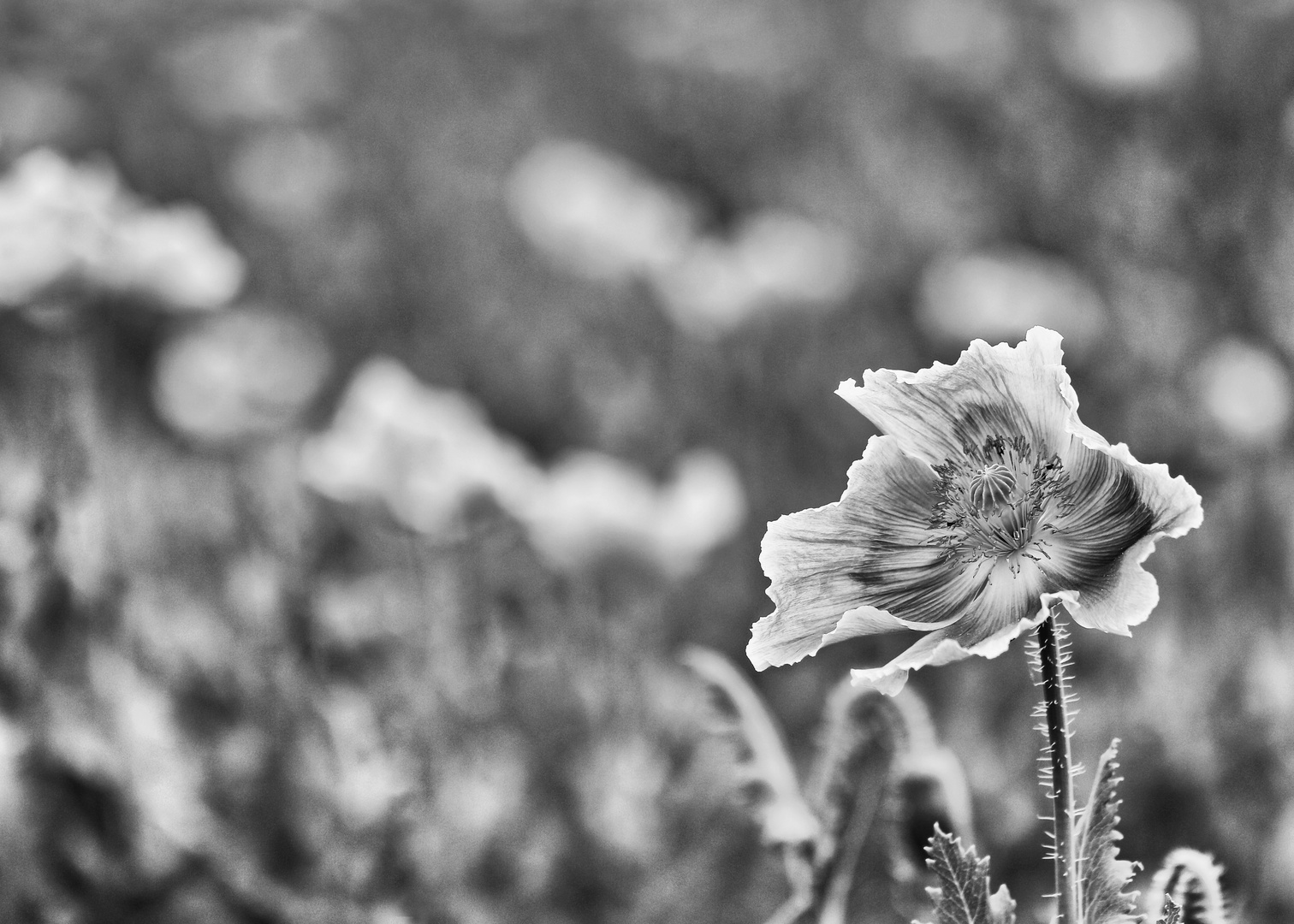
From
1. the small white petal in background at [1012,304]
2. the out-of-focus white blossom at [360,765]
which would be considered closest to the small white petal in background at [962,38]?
the small white petal in background at [1012,304]

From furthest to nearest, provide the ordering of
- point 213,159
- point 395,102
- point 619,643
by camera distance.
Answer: point 395,102 < point 213,159 < point 619,643

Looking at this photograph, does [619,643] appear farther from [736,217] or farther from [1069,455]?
[736,217]

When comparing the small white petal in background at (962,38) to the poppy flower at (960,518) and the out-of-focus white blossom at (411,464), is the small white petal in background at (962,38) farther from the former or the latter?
the poppy flower at (960,518)

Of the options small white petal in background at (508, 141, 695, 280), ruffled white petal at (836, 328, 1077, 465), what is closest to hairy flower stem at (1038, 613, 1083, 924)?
ruffled white petal at (836, 328, 1077, 465)

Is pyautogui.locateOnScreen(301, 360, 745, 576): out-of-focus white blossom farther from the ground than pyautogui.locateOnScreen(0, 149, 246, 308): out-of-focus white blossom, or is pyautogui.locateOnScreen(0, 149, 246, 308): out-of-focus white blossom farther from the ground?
pyautogui.locateOnScreen(0, 149, 246, 308): out-of-focus white blossom

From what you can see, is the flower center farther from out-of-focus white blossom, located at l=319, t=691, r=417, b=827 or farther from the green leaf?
out-of-focus white blossom, located at l=319, t=691, r=417, b=827

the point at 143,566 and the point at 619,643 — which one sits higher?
the point at 143,566

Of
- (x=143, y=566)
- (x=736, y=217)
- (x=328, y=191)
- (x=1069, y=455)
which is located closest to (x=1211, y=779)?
(x=1069, y=455)
